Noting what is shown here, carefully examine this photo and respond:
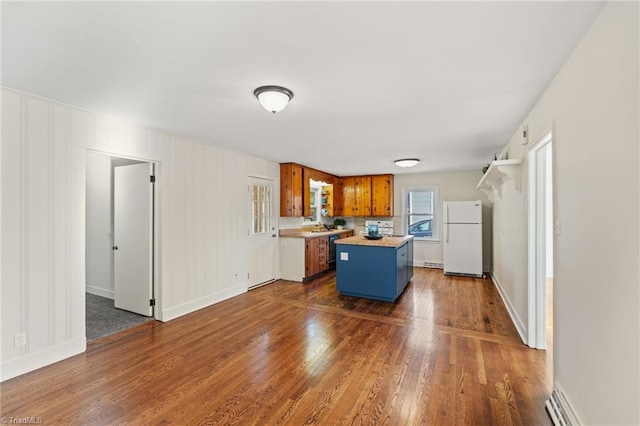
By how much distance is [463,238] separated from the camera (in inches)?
239

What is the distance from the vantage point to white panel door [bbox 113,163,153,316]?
376cm

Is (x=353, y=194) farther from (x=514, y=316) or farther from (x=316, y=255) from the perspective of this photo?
(x=514, y=316)

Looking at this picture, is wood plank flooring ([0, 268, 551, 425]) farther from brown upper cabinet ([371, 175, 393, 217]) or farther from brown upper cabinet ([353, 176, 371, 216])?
brown upper cabinet ([353, 176, 371, 216])

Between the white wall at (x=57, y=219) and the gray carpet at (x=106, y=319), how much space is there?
38 centimetres

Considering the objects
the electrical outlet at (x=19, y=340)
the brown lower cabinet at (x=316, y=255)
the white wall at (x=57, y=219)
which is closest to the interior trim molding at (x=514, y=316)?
the brown lower cabinet at (x=316, y=255)

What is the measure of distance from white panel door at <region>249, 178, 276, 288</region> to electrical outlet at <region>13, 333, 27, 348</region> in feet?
9.76

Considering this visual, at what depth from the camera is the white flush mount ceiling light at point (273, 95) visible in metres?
2.31

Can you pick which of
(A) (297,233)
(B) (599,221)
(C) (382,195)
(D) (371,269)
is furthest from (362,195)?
(B) (599,221)

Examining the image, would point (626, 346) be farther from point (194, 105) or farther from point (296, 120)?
point (194, 105)

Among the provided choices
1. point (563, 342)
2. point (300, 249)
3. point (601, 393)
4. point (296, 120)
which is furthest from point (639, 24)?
point (300, 249)

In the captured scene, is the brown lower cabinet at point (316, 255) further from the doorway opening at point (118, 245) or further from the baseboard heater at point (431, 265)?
the doorway opening at point (118, 245)

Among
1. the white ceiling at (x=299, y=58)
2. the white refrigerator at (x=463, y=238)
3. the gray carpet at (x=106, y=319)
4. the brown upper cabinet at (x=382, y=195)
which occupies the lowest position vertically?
the gray carpet at (x=106, y=319)

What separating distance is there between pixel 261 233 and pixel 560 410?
4597mm

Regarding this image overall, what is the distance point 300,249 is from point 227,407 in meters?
3.76
